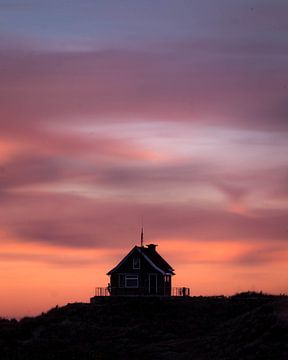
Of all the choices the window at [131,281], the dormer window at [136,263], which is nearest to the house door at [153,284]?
the window at [131,281]

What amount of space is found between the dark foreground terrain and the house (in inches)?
355

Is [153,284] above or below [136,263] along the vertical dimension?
below

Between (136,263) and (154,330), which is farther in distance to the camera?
(136,263)

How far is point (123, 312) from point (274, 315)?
22602 mm

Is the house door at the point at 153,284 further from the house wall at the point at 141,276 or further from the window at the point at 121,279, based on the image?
the window at the point at 121,279

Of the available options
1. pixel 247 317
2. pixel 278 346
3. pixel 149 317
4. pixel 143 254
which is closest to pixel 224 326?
pixel 247 317

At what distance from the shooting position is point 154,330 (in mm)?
85625

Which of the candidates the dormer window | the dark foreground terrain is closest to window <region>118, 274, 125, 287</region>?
A: the dormer window

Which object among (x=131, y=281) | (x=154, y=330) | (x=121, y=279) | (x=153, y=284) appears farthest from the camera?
(x=121, y=279)

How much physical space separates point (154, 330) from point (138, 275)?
76.6ft

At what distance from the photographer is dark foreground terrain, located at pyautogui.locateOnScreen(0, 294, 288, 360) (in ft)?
233

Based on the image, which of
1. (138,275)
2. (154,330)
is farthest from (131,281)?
(154,330)

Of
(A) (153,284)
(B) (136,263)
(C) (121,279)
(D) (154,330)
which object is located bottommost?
(D) (154,330)

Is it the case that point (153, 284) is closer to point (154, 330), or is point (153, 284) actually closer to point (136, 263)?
point (136, 263)
